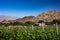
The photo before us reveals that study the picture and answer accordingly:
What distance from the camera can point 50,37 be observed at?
16781mm

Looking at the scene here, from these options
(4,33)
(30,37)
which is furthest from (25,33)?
(4,33)

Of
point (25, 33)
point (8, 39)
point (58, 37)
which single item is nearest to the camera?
point (8, 39)

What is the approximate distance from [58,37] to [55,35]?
370 millimetres

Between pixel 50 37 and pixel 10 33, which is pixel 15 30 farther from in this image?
pixel 50 37

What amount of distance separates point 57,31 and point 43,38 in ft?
7.64

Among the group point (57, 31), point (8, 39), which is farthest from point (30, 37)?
point (57, 31)

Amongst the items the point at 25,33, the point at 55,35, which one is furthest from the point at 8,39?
the point at 55,35

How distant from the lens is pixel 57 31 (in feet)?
59.7

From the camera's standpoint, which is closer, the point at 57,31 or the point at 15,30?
the point at 15,30

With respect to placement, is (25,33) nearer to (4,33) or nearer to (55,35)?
(4,33)

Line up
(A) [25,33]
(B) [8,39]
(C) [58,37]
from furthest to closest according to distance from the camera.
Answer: (C) [58,37] < (A) [25,33] < (B) [8,39]

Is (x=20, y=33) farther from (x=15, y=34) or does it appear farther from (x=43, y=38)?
(x=43, y=38)

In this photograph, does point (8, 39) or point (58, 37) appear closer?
point (8, 39)

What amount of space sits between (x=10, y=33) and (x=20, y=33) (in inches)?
27.5
